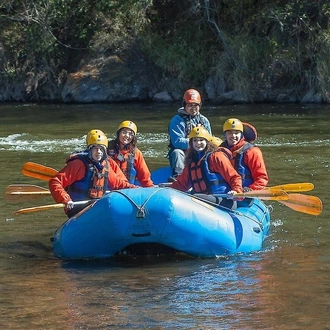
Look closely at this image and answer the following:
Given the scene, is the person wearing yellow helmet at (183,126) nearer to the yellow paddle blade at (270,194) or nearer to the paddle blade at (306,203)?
the paddle blade at (306,203)

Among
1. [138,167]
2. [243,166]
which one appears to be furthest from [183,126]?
[243,166]

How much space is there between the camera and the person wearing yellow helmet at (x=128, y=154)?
8820 mm

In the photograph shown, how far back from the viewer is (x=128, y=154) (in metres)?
8.84

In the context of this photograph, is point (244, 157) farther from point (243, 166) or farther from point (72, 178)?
point (72, 178)

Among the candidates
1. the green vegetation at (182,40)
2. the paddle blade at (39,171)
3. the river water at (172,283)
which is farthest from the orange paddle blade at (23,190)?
the green vegetation at (182,40)

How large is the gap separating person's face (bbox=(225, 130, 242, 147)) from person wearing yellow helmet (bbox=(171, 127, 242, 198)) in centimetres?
52

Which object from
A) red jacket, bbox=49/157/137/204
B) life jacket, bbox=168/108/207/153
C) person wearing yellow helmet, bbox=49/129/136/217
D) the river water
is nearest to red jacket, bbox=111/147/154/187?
red jacket, bbox=49/157/137/204

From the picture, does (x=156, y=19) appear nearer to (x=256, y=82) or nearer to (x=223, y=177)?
(x=256, y=82)

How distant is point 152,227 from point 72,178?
121 cm

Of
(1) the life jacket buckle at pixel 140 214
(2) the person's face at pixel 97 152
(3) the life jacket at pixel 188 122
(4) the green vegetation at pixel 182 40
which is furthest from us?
(4) the green vegetation at pixel 182 40

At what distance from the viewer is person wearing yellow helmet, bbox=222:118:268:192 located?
8.71m

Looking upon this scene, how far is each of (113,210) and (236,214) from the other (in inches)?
51.2

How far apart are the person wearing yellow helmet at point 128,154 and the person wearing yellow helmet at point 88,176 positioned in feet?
1.72

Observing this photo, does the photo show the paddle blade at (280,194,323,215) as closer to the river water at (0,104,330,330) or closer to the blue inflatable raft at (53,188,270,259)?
the river water at (0,104,330,330)
